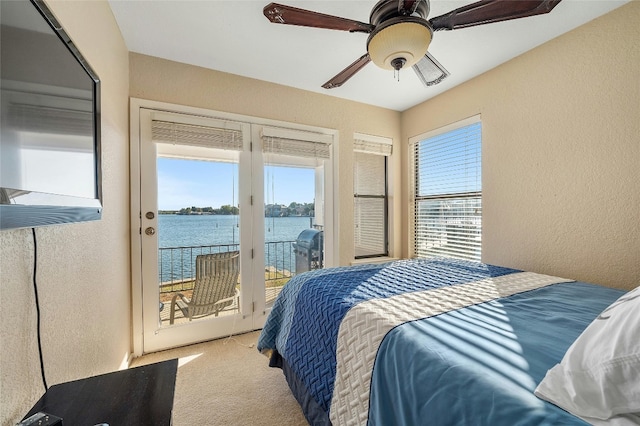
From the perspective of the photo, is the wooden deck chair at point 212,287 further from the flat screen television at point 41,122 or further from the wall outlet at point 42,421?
the wall outlet at point 42,421

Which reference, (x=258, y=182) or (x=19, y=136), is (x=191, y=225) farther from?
(x=19, y=136)

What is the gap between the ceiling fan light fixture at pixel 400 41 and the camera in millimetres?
1310

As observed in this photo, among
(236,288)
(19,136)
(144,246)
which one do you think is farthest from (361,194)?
(19,136)

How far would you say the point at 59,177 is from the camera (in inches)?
32.5

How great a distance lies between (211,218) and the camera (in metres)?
2.51

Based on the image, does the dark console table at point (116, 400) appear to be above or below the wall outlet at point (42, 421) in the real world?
below

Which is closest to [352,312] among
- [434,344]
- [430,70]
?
[434,344]

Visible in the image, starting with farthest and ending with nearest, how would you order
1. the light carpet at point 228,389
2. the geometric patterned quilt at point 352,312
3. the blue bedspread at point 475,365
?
the light carpet at point 228,389 → the geometric patterned quilt at point 352,312 → the blue bedspread at point 475,365

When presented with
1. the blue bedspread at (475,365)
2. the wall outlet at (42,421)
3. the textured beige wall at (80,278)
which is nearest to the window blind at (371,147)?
the textured beige wall at (80,278)

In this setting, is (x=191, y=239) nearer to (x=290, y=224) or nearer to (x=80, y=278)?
(x=290, y=224)

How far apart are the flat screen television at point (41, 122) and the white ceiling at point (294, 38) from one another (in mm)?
1126

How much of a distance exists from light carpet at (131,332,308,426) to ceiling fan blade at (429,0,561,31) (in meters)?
2.29

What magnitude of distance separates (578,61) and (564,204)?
40.0 inches

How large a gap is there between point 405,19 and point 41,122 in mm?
1468
